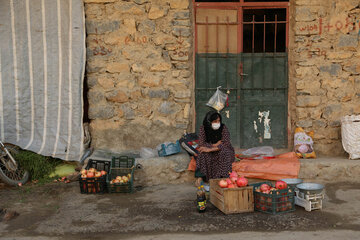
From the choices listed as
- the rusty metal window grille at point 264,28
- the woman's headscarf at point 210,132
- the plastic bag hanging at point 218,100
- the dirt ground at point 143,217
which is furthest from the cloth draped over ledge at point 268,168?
the rusty metal window grille at point 264,28

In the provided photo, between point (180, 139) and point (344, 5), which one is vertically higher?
point (344, 5)

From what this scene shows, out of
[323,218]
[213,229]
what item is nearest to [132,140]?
[213,229]

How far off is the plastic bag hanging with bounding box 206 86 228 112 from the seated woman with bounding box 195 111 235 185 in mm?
899

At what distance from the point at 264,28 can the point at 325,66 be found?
3.76 feet

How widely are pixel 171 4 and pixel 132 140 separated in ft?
7.28

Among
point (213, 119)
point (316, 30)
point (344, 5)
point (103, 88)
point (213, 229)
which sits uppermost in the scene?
point (344, 5)

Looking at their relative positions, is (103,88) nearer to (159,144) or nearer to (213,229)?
(159,144)

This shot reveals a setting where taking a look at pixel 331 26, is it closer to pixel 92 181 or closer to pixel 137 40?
pixel 137 40

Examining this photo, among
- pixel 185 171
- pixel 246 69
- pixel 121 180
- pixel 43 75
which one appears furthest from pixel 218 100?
pixel 43 75

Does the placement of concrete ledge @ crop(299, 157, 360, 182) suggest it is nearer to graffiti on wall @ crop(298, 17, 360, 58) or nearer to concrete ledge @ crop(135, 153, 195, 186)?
concrete ledge @ crop(135, 153, 195, 186)

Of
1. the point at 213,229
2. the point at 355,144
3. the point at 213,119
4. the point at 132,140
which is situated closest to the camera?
the point at 213,229

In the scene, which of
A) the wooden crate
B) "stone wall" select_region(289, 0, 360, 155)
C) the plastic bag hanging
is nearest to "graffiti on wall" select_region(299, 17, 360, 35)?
"stone wall" select_region(289, 0, 360, 155)

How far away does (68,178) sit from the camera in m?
5.68

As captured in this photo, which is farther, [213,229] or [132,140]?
[132,140]
